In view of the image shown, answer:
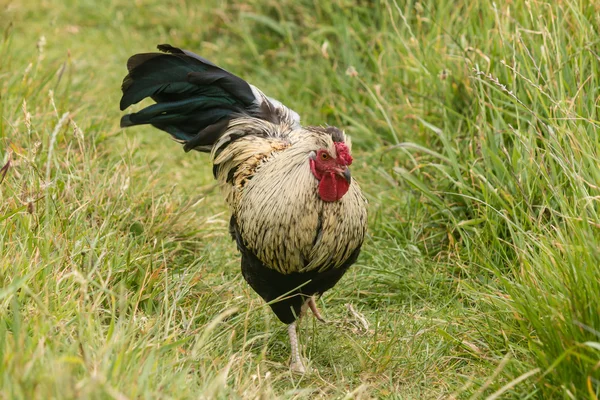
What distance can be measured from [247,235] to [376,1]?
349cm

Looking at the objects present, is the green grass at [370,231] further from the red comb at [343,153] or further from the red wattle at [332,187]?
the red comb at [343,153]

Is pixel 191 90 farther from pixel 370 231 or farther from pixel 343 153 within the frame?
pixel 370 231

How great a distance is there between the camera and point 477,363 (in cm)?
355

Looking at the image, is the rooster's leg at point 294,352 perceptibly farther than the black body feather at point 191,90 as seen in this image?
No

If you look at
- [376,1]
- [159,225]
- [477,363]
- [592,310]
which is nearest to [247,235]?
[159,225]

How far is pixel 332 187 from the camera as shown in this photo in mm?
3451

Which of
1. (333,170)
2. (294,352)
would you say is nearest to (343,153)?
(333,170)

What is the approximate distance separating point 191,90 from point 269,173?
925 mm

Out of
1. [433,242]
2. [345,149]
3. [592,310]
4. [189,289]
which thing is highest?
[345,149]

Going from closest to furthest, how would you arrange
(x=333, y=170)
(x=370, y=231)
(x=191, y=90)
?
(x=333, y=170)
(x=191, y=90)
(x=370, y=231)

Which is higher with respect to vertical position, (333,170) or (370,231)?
(333,170)

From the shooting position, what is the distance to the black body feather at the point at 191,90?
4289 mm

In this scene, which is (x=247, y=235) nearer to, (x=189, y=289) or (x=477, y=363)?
(x=189, y=289)

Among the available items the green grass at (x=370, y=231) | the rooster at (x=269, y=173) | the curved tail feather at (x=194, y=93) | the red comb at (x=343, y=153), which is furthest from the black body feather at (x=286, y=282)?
the curved tail feather at (x=194, y=93)
